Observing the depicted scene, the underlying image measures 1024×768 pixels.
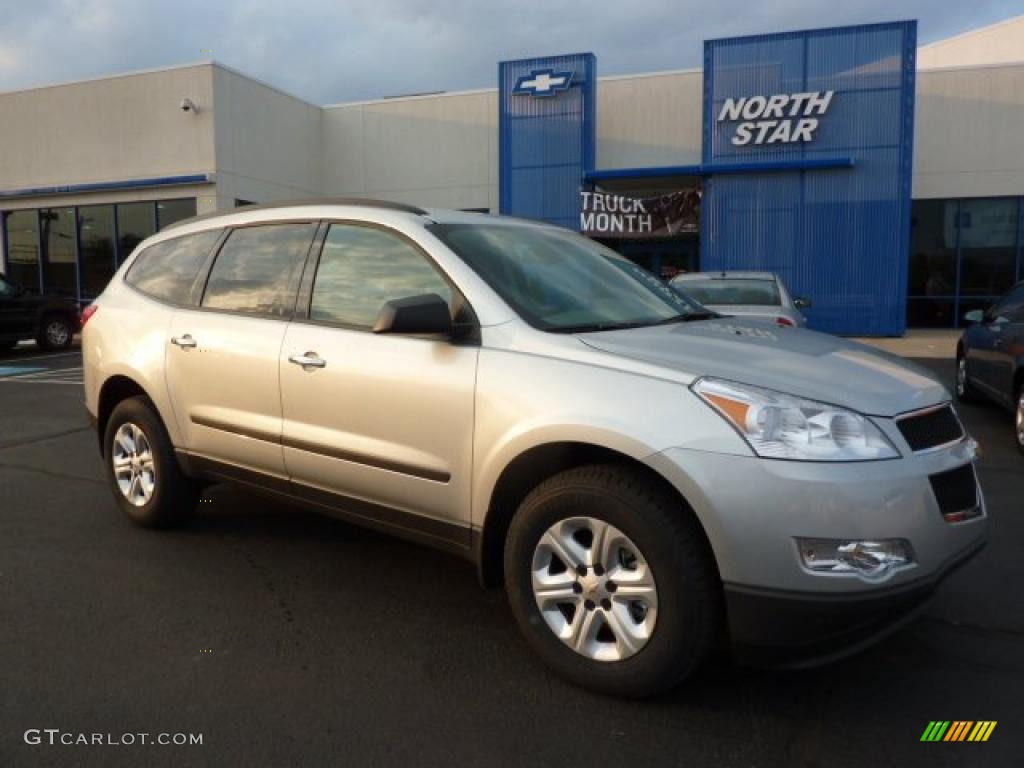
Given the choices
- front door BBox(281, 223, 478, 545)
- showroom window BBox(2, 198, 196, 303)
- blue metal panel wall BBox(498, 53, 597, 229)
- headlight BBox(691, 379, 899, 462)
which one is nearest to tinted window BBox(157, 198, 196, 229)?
showroom window BBox(2, 198, 196, 303)

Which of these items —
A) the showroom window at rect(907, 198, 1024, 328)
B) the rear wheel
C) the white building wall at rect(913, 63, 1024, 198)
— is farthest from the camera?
the showroom window at rect(907, 198, 1024, 328)

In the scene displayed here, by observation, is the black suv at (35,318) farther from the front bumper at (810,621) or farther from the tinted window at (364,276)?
the front bumper at (810,621)

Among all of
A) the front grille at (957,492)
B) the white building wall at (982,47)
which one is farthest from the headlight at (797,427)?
the white building wall at (982,47)

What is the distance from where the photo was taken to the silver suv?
2516 millimetres

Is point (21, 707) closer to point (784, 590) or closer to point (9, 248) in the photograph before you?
point (784, 590)

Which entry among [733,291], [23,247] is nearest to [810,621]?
[733,291]

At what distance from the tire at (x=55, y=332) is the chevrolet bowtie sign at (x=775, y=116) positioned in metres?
14.8

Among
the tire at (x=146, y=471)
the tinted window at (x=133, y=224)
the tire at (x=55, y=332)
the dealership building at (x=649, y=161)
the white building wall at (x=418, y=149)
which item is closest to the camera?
the tire at (x=146, y=471)

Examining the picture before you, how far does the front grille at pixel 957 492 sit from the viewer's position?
8.79ft

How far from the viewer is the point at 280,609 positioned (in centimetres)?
365

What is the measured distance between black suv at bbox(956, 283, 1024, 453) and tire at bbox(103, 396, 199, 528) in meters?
6.31

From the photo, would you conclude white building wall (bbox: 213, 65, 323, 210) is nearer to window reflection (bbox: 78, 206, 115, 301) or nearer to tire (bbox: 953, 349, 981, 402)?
window reflection (bbox: 78, 206, 115, 301)

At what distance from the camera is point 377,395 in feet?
11.0

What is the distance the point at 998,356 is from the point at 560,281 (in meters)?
5.63
